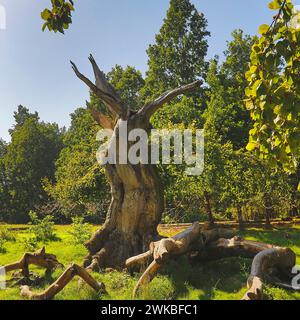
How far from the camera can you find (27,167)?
41938 mm

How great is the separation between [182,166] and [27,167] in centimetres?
2791

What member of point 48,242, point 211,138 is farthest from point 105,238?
point 211,138

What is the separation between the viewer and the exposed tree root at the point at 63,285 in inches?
337

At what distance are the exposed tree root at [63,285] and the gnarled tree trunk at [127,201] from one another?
248 centimetres

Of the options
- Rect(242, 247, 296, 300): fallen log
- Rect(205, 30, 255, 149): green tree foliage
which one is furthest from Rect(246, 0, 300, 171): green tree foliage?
Rect(205, 30, 255, 149): green tree foliage

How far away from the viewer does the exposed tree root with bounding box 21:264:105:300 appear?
857cm

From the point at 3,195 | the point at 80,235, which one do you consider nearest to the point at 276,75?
the point at 80,235

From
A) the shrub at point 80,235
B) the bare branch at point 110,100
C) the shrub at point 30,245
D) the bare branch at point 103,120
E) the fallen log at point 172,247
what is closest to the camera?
the fallen log at point 172,247

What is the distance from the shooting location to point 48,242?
17.5 meters

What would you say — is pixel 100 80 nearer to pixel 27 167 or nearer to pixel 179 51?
pixel 179 51

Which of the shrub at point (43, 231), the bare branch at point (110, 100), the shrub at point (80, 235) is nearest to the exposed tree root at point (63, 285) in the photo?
the bare branch at point (110, 100)

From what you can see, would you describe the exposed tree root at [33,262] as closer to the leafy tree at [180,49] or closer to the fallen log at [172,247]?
the fallen log at [172,247]

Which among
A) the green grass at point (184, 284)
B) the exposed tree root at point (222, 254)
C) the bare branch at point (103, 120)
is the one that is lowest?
the green grass at point (184, 284)

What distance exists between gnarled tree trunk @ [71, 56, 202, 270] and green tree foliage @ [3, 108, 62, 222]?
27881mm
